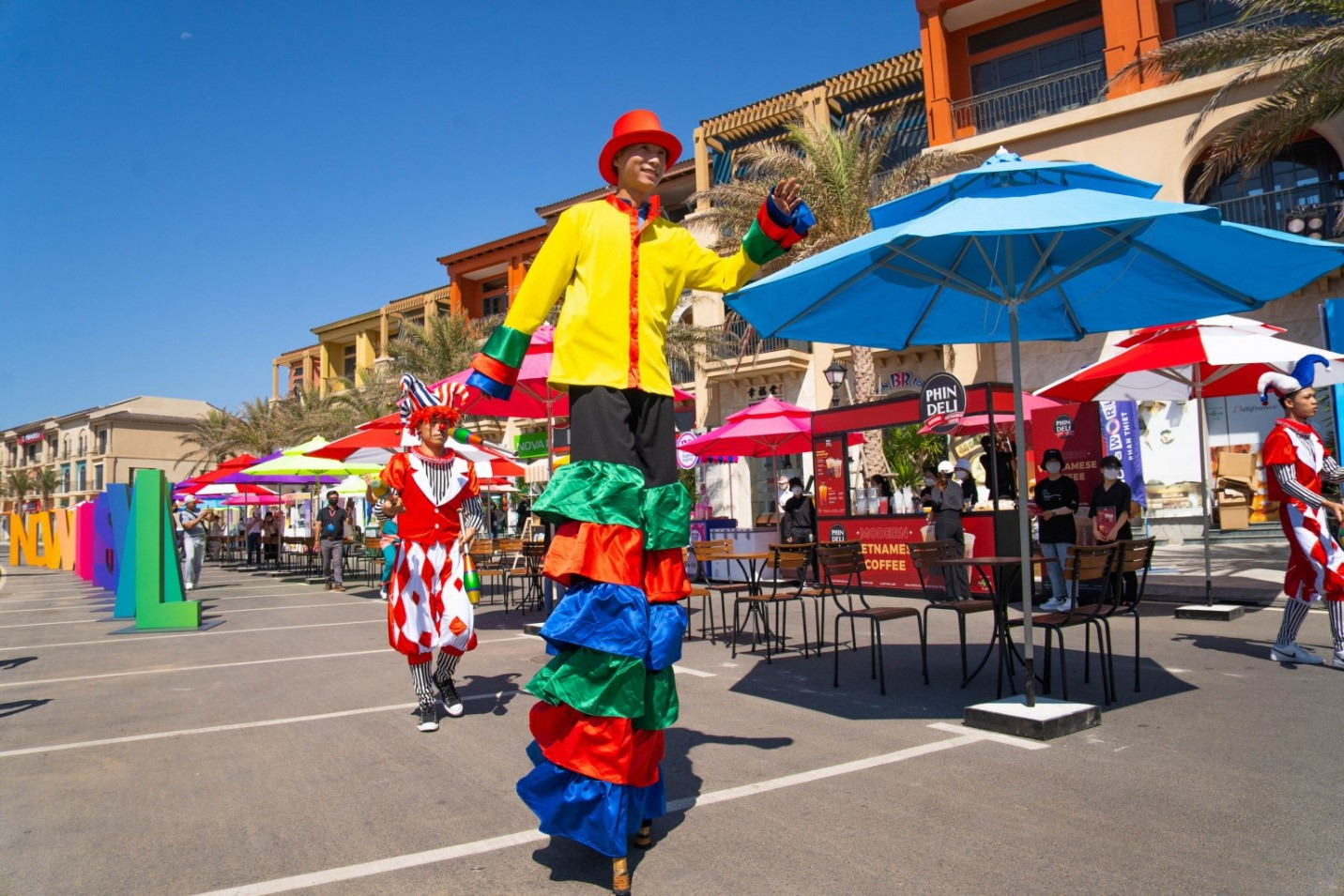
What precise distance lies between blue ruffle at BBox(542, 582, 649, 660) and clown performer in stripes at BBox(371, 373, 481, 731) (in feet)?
8.86

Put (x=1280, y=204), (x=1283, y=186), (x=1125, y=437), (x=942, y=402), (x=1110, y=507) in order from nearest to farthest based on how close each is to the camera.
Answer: (x=1110, y=507)
(x=942, y=402)
(x=1280, y=204)
(x=1283, y=186)
(x=1125, y=437)

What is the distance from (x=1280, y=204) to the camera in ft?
61.9

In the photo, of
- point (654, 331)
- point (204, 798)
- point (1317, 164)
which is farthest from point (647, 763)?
point (1317, 164)

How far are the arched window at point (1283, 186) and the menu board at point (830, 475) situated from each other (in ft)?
36.0

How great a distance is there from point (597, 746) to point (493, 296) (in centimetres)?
3987

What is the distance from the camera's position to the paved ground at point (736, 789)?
3086mm

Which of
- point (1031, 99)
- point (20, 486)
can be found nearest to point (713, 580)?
point (1031, 99)

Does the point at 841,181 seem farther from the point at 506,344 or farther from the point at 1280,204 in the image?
the point at 506,344

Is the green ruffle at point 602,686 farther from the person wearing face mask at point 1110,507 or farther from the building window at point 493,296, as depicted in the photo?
the building window at point 493,296

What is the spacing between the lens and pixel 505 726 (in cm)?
541

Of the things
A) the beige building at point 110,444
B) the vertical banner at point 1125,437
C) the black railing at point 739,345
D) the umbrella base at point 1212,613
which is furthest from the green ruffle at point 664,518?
the beige building at point 110,444

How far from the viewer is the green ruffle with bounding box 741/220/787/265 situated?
12.1 ft

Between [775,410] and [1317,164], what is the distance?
13508mm

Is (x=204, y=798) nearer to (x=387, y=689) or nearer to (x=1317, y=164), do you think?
(x=387, y=689)
